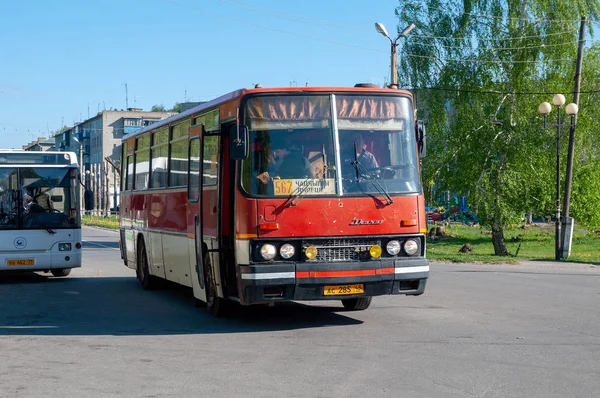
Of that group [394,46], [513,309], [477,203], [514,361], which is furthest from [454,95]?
[514,361]

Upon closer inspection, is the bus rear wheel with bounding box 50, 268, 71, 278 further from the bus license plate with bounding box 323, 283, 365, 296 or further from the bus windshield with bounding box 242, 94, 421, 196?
the bus license plate with bounding box 323, 283, 365, 296

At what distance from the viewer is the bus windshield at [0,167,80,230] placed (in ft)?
65.1

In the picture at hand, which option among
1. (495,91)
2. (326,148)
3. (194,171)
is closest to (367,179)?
(326,148)

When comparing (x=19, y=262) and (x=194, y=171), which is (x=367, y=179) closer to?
(x=194, y=171)

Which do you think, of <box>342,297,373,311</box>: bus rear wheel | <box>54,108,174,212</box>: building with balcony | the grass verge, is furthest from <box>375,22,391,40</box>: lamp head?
<box>54,108,174,212</box>: building with balcony

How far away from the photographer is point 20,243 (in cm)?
1977

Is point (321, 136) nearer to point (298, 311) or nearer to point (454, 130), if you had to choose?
point (298, 311)

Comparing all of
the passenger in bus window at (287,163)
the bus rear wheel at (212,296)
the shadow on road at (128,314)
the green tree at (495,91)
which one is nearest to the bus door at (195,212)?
the bus rear wheel at (212,296)

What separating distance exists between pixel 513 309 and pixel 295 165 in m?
4.91

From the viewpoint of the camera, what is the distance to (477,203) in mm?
38250

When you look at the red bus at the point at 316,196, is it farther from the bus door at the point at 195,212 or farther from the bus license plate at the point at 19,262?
the bus license plate at the point at 19,262

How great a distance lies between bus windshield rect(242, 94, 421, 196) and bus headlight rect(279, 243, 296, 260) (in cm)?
66

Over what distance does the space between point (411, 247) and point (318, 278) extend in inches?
53.4

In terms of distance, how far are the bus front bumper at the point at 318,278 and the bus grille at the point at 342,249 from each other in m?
0.12
